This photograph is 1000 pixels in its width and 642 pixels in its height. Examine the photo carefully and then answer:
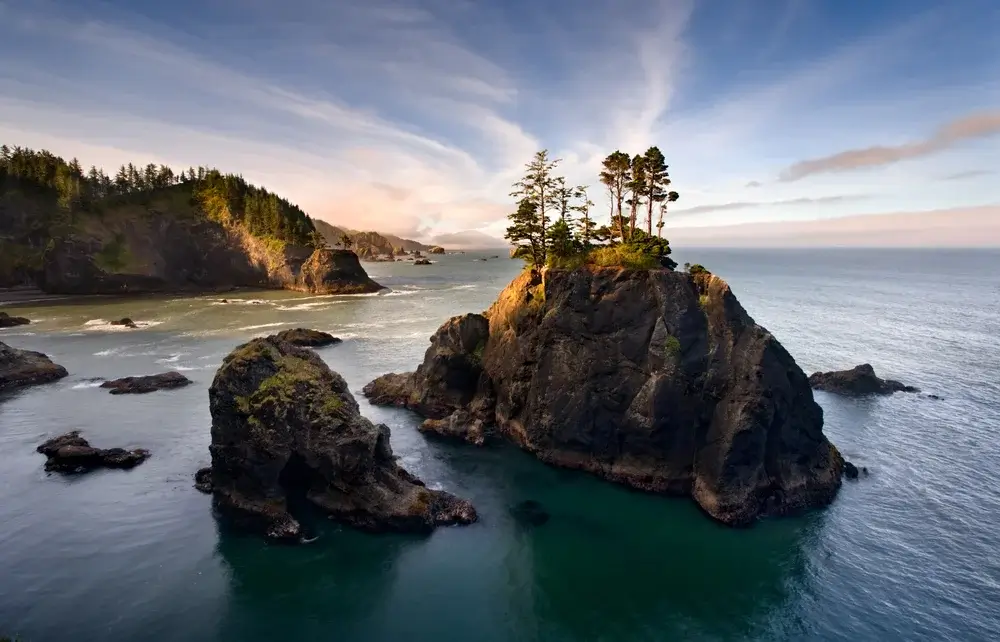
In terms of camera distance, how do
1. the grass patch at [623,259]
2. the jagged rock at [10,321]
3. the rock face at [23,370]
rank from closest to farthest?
1. the grass patch at [623,259]
2. the rock face at [23,370]
3. the jagged rock at [10,321]

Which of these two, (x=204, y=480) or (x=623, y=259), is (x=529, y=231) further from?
(x=204, y=480)

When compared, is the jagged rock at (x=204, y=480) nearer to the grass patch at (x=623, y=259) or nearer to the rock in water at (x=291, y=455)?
the rock in water at (x=291, y=455)

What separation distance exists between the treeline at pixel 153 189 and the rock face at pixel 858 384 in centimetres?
15052

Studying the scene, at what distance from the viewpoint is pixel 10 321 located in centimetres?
10175

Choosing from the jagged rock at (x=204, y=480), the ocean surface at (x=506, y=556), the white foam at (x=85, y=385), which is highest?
the white foam at (x=85, y=385)

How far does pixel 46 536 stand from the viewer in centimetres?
3412

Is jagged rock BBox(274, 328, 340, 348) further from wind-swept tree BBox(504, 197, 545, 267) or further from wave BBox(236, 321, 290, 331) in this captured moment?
wind-swept tree BBox(504, 197, 545, 267)

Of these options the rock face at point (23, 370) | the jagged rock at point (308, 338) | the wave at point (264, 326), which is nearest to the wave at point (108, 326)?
the wave at point (264, 326)

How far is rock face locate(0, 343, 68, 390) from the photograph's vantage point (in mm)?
64375

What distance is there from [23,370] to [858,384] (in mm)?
103315

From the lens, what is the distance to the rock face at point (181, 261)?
459 ft

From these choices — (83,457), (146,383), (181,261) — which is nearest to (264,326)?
(146,383)

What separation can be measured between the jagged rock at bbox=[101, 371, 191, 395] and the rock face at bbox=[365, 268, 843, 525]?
1548 inches

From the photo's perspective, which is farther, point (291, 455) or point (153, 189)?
point (153, 189)
